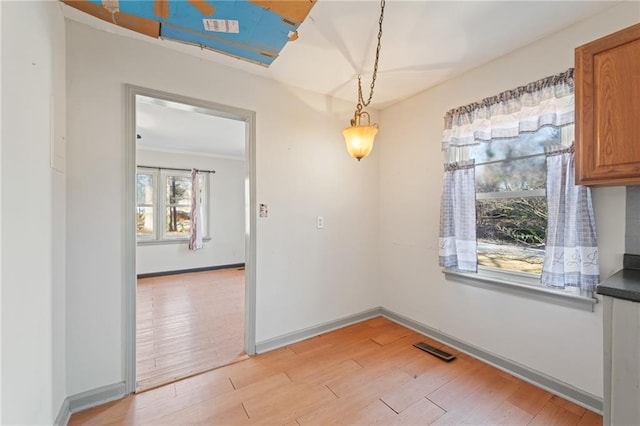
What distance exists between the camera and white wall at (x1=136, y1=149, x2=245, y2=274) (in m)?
5.28

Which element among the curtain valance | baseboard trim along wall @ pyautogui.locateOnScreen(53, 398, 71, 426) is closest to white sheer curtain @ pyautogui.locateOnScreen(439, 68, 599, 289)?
the curtain valance

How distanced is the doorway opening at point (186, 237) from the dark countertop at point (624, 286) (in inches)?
87.5

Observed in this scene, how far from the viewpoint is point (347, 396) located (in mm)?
1844

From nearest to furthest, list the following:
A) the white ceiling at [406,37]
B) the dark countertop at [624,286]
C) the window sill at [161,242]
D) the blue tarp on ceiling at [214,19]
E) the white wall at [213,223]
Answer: the dark countertop at [624,286] < the blue tarp on ceiling at [214,19] < the white ceiling at [406,37] < the window sill at [161,242] < the white wall at [213,223]

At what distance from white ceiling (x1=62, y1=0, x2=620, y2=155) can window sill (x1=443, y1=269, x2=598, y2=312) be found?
5.89 feet

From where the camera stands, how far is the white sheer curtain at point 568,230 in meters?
1.67

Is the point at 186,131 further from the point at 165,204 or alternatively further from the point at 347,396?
the point at 347,396

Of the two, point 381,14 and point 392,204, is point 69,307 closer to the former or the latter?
point 381,14

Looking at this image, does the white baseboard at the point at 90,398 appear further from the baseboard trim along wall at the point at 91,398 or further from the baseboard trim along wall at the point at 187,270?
the baseboard trim along wall at the point at 187,270

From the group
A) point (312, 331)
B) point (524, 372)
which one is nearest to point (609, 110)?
point (524, 372)

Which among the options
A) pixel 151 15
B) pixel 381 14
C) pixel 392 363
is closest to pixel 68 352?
pixel 151 15

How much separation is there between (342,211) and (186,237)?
4.15 meters

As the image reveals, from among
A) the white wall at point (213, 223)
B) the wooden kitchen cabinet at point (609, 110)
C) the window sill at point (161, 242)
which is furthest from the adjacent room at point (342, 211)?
the window sill at point (161, 242)

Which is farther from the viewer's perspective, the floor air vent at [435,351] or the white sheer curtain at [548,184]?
the floor air vent at [435,351]
